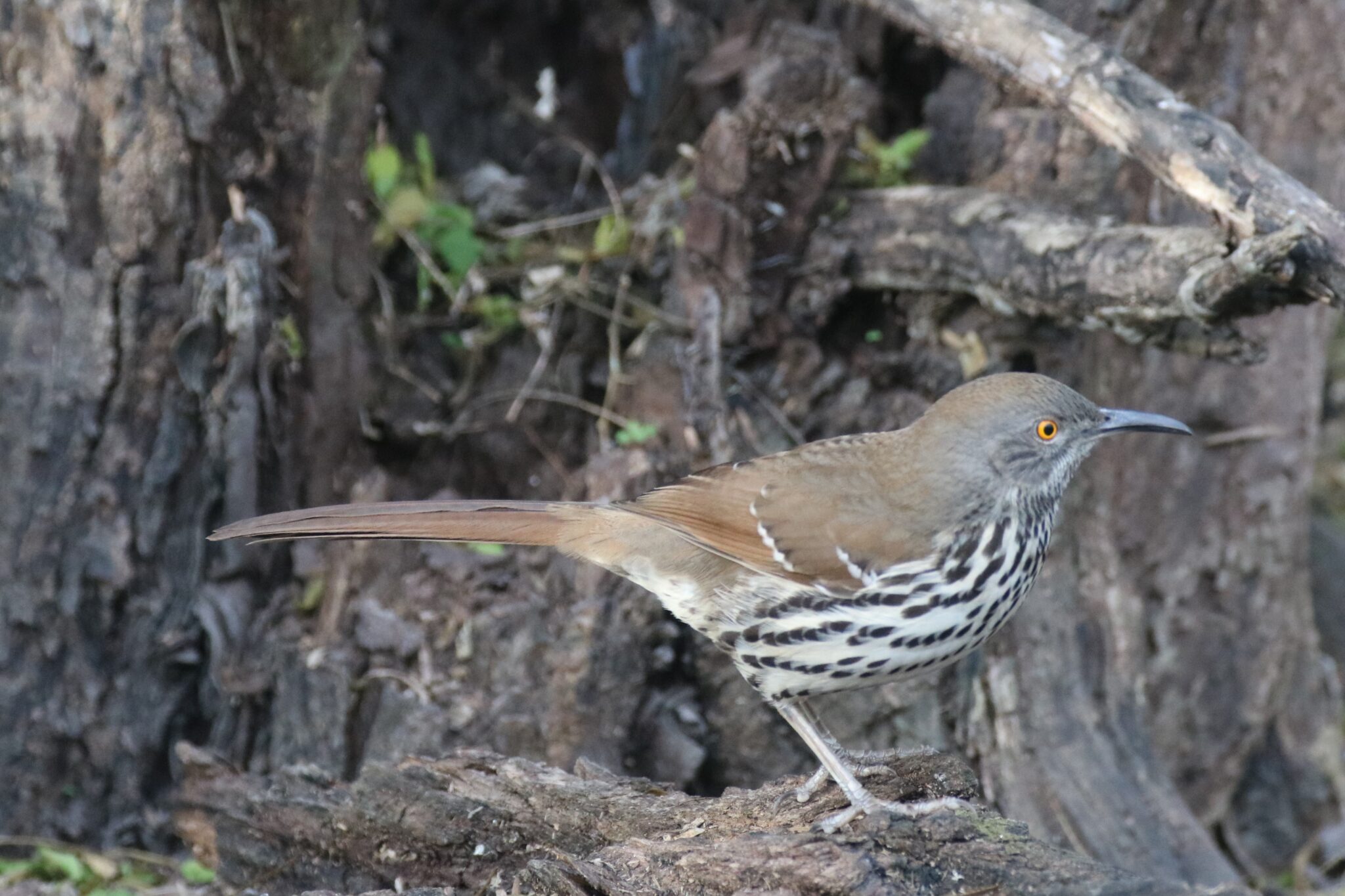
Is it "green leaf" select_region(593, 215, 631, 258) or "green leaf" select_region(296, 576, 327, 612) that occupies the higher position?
"green leaf" select_region(593, 215, 631, 258)

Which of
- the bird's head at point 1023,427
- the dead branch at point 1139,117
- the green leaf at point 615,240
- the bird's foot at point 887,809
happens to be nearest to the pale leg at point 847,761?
the bird's foot at point 887,809

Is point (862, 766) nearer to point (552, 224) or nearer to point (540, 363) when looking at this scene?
point (540, 363)

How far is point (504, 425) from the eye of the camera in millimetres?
4734

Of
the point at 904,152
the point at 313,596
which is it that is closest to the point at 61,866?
the point at 313,596

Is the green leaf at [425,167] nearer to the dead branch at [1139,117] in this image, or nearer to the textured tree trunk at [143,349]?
the textured tree trunk at [143,349]

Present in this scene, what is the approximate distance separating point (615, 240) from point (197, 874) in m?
2.41

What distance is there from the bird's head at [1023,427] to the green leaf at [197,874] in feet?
7.95

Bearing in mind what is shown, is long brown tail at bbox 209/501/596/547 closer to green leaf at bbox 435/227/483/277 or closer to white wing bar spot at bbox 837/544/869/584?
white wing bar spot at bbox 837/544/869/584

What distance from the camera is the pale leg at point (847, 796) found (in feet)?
9.19

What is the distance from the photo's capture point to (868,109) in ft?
14.8

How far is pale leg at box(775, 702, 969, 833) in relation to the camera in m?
2.80

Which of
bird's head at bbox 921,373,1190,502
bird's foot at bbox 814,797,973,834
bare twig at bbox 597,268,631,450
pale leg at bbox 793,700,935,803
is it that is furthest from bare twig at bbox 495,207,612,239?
bird's foot at bbox 814,797,973,834

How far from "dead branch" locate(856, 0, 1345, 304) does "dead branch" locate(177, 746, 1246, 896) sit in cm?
139

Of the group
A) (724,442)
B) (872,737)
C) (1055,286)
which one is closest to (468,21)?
(724,442)
